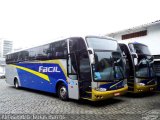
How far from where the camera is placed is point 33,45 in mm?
14367

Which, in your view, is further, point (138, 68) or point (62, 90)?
point (138, 68)

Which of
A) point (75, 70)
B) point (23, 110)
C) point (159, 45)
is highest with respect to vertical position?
point (159, 45)

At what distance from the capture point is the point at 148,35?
49.9ft

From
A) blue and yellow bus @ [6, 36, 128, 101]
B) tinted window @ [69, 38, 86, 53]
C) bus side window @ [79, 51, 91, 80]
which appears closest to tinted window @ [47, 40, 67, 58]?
blue and yellow bus @ [6, 36, 128, 101]

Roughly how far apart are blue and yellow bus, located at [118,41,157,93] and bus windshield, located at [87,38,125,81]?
186 centimetres

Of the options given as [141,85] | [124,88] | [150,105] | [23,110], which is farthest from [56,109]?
[141,85]

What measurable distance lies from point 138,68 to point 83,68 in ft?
12.7

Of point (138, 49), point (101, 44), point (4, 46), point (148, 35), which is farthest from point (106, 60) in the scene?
point (4, 46)

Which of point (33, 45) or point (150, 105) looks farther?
point (33, 45)

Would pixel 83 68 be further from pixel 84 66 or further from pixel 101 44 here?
pixel 101 44

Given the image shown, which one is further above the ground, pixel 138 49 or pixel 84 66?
pixel 138 49

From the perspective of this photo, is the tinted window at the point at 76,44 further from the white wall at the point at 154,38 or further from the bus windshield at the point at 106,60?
the white wall at the point at 154,38

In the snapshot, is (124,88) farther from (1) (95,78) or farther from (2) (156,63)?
(2) (156,63)

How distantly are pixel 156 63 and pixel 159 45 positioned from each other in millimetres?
1326
